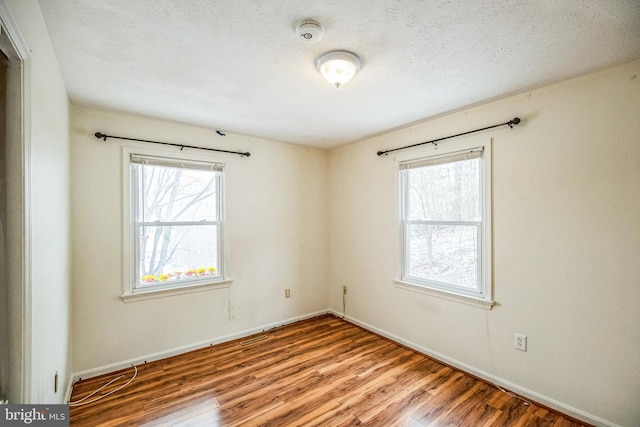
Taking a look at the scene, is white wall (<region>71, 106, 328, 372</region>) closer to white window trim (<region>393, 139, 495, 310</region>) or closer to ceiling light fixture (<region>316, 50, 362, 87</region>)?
white window trim (<region>393, 139, 495, 310</region>)

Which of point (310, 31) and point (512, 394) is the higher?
point (310, 31)

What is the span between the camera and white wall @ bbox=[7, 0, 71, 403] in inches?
50.9

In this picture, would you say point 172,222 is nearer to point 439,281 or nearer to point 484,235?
point 439,281

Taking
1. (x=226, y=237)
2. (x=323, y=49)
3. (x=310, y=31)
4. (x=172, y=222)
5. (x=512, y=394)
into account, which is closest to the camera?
(x=310, y=31)

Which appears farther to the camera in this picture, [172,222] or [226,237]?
[226,237]

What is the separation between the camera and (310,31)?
1.48 meters

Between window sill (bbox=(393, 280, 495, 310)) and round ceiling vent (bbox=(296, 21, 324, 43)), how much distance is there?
2431mm

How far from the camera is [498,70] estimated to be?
194 cm

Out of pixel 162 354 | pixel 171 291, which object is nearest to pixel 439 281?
pixel 171 291

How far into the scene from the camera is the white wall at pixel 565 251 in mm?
1853

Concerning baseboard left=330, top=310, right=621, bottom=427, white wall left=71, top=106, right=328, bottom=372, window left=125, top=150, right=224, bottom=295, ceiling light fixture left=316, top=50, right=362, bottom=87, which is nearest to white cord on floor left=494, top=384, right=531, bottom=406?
baseboard left=330, top=310, right=621, bottom=427

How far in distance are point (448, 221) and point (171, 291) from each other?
2.89 meters

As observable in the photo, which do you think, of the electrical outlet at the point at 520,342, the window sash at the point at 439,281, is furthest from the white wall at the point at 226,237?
the electrical outlet at the point at 520,342

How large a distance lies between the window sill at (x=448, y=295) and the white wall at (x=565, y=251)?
0.20 ft
